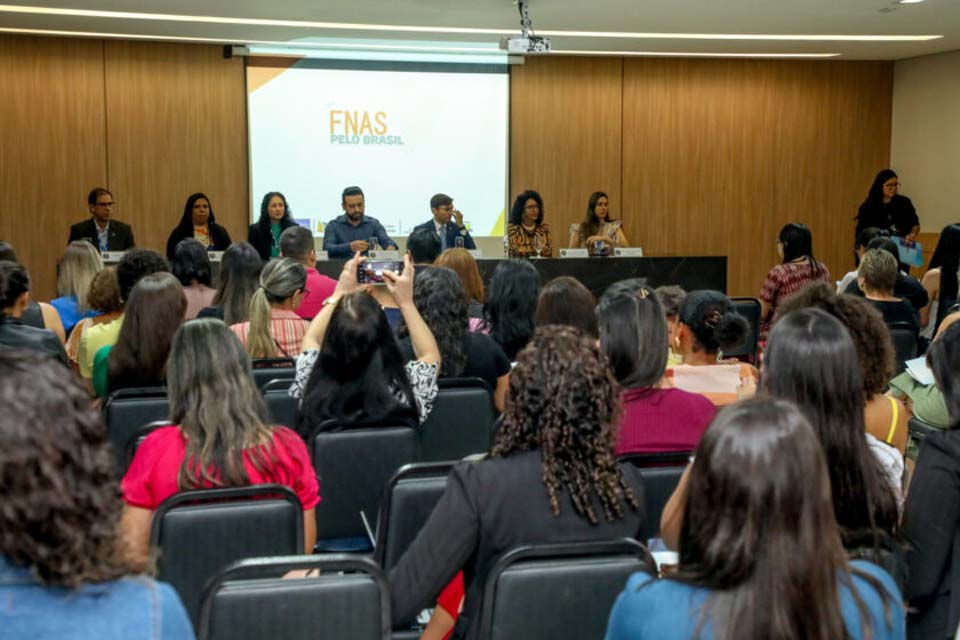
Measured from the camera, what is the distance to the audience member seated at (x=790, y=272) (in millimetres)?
6629

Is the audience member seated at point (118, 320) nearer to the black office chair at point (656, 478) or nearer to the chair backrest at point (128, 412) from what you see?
the chair backrest at point (128, 412)

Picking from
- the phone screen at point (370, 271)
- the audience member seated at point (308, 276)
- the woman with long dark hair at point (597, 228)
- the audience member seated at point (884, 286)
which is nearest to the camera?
the phone screen at point (370, 271)

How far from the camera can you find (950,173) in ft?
37.6

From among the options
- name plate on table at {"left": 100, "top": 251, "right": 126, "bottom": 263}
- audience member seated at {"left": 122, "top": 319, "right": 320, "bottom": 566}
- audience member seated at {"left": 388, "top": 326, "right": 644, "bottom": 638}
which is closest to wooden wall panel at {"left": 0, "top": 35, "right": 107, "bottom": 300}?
name plate on table at {"left": 100, "top": 251, "right": 126, "bottom": 263}

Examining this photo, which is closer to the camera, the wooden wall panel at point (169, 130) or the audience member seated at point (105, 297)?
Answer: the audience member seated at point (105, 297)

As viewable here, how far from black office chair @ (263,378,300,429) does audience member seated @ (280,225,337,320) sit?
1.75 m

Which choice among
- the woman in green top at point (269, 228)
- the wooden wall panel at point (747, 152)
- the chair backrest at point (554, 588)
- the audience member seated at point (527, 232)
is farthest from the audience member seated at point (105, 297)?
the wooden wall panel at point (747, 152)

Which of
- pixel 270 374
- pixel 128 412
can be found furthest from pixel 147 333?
pixel 270 374

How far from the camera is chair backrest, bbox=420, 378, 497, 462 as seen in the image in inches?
148

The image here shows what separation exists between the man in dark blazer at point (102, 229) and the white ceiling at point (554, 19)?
Result: 160cm

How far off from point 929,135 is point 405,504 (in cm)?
1104

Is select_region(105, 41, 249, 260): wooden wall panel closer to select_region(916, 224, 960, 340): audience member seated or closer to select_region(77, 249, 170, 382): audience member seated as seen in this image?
select_region(77, 249, 170, 382): audience member seated

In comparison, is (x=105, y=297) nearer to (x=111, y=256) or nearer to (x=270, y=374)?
(x=270, y=374)

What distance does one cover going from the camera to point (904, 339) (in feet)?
17.9
